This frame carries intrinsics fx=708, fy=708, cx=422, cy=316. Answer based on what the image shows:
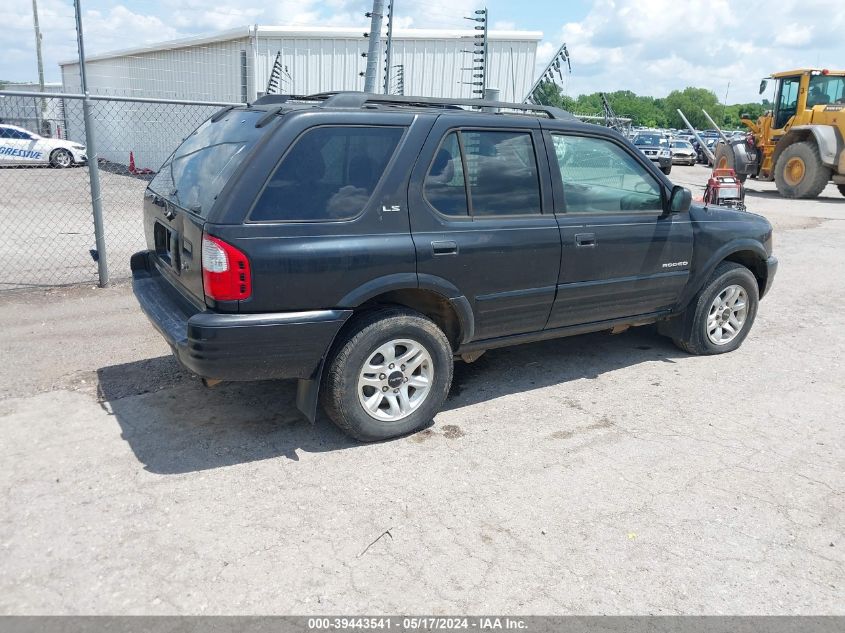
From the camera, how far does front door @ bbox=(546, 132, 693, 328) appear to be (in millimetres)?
4680

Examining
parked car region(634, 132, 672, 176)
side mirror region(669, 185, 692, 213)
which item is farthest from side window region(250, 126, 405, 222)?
parked car region(634, 132, 672, 176)

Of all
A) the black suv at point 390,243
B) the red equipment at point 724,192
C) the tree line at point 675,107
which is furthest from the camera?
the tree line at point 675,107

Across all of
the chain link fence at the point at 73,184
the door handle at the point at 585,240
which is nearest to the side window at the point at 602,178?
the door handle at the point at 585,240

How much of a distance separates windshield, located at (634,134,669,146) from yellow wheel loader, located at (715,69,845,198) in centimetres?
1122

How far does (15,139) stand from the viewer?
19.8m

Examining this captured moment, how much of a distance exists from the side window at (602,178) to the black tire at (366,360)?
136 centimetres

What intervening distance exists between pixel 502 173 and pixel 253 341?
1.87 metres

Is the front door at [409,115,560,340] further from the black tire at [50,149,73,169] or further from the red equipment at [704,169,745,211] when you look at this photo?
the black tire at [50,149,73,169]

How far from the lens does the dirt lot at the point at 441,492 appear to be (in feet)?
9.48

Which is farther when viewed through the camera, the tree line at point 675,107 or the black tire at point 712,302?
the tree line at point 675,107

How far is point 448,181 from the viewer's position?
13.6 feet

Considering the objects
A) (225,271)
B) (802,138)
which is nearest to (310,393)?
(225,271)

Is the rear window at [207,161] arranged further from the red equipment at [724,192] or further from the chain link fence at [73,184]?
the red equipment at [724,192]

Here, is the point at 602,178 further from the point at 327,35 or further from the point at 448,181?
the point at 327,35
